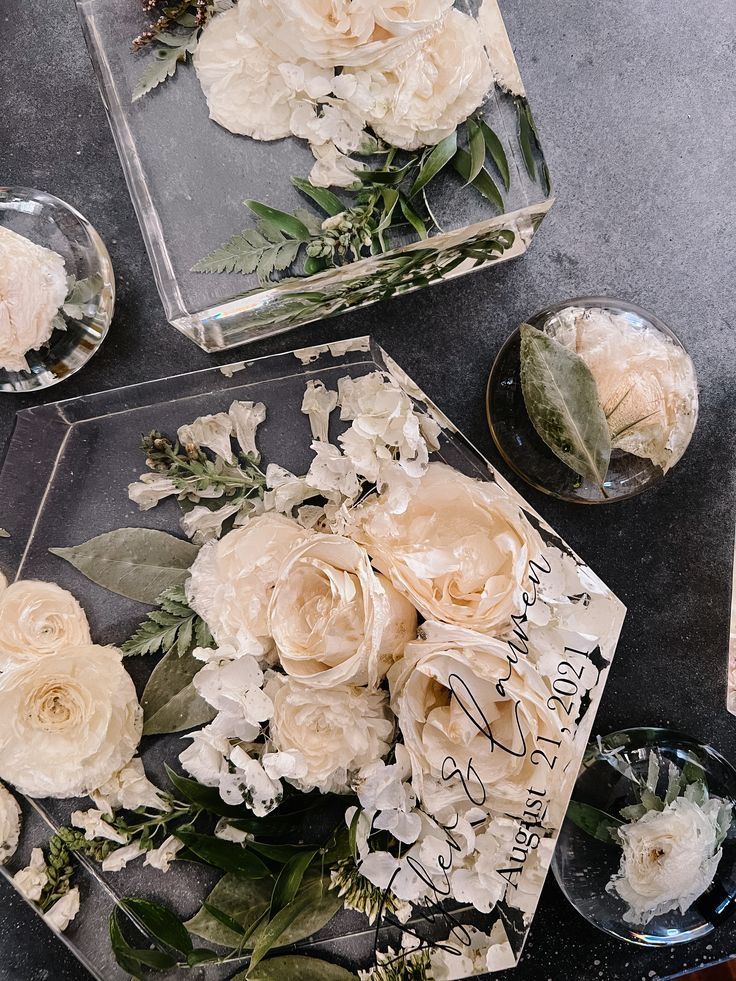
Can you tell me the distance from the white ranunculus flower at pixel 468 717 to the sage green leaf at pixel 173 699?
0.61 feet

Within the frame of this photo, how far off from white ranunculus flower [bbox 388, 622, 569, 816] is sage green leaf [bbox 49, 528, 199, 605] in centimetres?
21

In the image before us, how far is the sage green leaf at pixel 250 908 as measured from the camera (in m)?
0.59

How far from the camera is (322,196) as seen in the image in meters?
0.64

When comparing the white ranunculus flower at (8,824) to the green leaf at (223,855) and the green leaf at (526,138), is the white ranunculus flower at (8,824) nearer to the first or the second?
the green leaf at (223,855)

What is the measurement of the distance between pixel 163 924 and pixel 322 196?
1.91 ft

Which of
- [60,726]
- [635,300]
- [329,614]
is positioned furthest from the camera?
[635,300]

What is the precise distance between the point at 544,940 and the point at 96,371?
2.52 ft

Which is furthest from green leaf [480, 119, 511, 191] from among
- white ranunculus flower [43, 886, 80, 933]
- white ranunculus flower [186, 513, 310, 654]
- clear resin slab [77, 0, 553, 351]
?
white ranunculus flower [43, 886, 80, 933]

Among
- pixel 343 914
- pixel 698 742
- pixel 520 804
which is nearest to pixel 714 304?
pixel 698 742

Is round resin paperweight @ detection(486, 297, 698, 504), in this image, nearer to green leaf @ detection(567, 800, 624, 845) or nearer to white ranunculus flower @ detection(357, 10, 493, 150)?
white ranunculus flower @ detection(357, 10, 493, 150)

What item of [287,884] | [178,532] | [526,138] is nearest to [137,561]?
[178,532]

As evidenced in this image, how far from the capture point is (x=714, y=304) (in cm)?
86

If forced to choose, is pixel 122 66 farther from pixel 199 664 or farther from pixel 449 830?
pixel 449 830

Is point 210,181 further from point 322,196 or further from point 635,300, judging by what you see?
point 635,300
